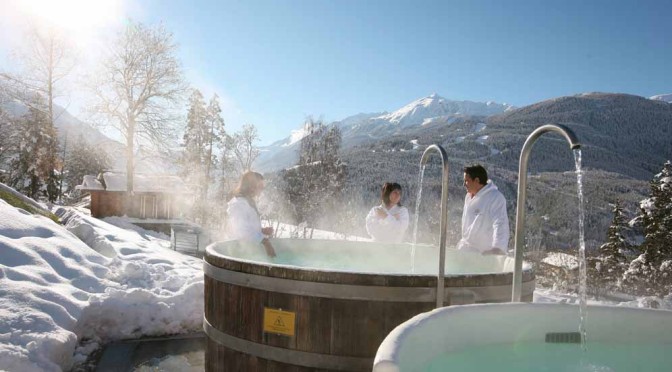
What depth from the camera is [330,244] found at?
16.7 feet

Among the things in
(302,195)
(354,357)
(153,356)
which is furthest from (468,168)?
(302,195)

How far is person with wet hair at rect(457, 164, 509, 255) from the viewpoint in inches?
156

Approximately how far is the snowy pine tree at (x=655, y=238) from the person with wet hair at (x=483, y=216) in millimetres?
13996

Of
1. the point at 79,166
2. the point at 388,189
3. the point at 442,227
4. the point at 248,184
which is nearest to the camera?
the point at 442,227

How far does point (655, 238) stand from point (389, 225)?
47.5 ft

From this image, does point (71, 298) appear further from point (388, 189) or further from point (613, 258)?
point (613, 258)

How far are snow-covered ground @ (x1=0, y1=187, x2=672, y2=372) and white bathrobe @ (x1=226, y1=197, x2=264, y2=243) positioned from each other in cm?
115

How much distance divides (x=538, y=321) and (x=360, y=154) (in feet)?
390

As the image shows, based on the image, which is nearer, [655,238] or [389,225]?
[389,225]

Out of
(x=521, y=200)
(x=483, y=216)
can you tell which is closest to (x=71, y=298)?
(x=483, y=216)

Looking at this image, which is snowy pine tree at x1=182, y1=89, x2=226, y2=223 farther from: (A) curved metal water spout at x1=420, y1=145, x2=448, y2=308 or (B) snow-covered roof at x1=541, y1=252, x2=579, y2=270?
(A) curved metal water spout at x1=420, y1=145, x2=448, y2=308

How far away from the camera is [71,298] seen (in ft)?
14.1

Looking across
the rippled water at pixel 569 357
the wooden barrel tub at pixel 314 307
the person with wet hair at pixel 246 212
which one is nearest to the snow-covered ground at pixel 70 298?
the wooden barrel tub at pixel 314 307

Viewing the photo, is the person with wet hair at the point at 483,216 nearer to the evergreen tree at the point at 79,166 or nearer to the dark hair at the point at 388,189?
the dark hair at the point at 388,189
